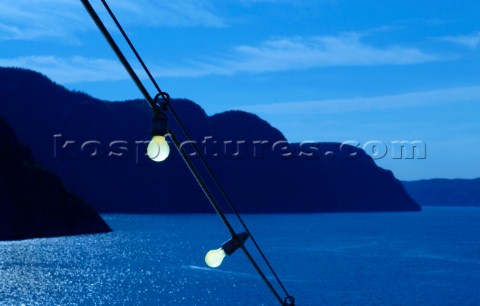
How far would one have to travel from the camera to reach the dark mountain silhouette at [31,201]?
148 meters

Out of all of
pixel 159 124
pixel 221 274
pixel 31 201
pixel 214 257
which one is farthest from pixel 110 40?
pixel 31 201

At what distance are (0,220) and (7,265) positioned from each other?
34.9 m

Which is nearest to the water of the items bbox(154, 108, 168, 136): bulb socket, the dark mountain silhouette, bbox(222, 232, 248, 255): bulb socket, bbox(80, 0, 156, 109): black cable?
the dark mountain silhouette

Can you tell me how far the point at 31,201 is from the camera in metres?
151

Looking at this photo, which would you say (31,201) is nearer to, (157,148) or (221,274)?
(221,274)

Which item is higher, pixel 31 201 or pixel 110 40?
pixel 110 40

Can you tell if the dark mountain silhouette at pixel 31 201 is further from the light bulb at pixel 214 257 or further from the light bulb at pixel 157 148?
the light bulb at pixel 157 148

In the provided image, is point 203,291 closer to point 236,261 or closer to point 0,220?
point 236,261

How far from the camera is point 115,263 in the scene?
421 feet

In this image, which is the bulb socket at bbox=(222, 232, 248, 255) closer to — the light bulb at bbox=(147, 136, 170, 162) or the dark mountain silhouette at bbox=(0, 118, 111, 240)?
the light bulb at bbox=(147, 136, 170, 162)

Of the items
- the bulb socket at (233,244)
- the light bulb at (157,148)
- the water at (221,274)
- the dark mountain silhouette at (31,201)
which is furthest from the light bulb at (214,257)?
the dark mountain silhouette at (31,201)

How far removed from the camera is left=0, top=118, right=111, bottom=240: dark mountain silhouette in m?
148

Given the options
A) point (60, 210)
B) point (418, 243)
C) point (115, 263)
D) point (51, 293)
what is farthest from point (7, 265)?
point (418, 243)

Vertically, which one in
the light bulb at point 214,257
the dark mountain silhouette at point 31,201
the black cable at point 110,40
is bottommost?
the dark mountain silhouette at point 31,201
